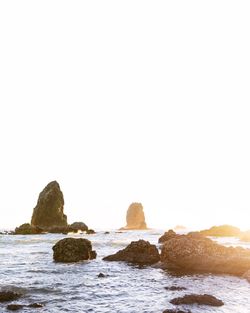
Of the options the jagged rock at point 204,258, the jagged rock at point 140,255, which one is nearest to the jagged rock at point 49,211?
the jagged rock at point 140,255

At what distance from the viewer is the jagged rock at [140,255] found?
47.4 metres

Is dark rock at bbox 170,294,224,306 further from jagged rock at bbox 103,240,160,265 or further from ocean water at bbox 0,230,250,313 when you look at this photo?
jagged rock at bbox 103,240,160,265

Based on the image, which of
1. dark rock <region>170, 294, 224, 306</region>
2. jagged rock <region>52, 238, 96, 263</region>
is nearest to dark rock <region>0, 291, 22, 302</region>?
dark rock <region>170, 294, 224, 306</region>

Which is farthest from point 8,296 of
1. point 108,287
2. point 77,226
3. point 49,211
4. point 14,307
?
point 49,211

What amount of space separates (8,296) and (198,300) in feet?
44.9

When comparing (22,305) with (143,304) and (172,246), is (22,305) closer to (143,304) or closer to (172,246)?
(143,304)

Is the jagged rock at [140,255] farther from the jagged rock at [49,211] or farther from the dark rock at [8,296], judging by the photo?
the jagged rock at [49,211]

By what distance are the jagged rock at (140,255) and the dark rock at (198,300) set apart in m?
20.4

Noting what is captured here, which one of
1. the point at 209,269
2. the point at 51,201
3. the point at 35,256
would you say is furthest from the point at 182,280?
the point at 51,201

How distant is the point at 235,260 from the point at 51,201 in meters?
109

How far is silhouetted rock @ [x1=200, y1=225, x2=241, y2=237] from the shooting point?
129100mm

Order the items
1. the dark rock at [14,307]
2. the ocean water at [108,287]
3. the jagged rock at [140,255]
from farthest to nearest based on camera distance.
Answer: the jagged rock at [140,255], the ocean water at [108,287], the dark rock at [14,307]

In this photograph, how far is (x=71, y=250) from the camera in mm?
48375

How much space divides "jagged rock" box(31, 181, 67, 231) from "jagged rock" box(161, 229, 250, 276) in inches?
3819
